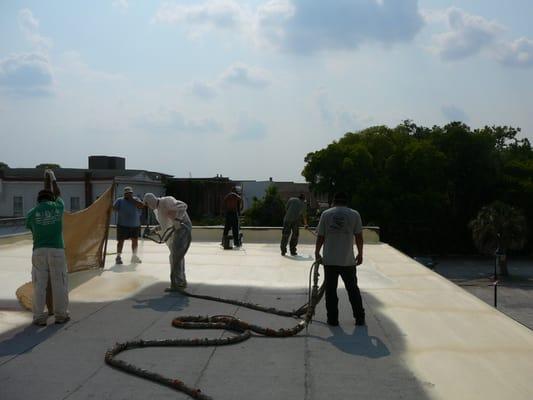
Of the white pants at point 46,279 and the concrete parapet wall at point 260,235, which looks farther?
the concrete parapet wall at point 260,235

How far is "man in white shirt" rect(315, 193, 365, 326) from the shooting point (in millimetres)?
6301

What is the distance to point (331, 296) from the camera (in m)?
6.36

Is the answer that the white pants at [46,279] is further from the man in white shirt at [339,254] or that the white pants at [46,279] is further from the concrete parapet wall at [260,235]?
the concrete parapet wall at [260,235]

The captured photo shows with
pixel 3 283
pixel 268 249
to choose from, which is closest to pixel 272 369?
pixel 3 283

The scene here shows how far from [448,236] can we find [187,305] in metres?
49.8

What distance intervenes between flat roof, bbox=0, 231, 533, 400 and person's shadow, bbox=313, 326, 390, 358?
1cm

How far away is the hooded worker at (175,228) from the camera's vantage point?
26.7 feet

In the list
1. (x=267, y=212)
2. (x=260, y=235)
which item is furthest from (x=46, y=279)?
(x=267, y=212)

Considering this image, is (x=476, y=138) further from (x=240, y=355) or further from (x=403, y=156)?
(x=240, y=355)

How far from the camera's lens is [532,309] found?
33562 millimetres

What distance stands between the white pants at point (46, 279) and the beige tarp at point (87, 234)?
294 cm

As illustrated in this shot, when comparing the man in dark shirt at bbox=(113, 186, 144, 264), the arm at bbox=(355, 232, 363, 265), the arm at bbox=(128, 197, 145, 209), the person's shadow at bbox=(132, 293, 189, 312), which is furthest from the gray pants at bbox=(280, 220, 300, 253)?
the arm at bbox=(355, 232, 363, 265)

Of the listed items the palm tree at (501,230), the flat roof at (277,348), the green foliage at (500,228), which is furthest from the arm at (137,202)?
the green foliage at (500,228)

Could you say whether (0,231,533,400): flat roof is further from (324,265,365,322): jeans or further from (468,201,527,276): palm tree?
(468,201,527,276): palm tree
